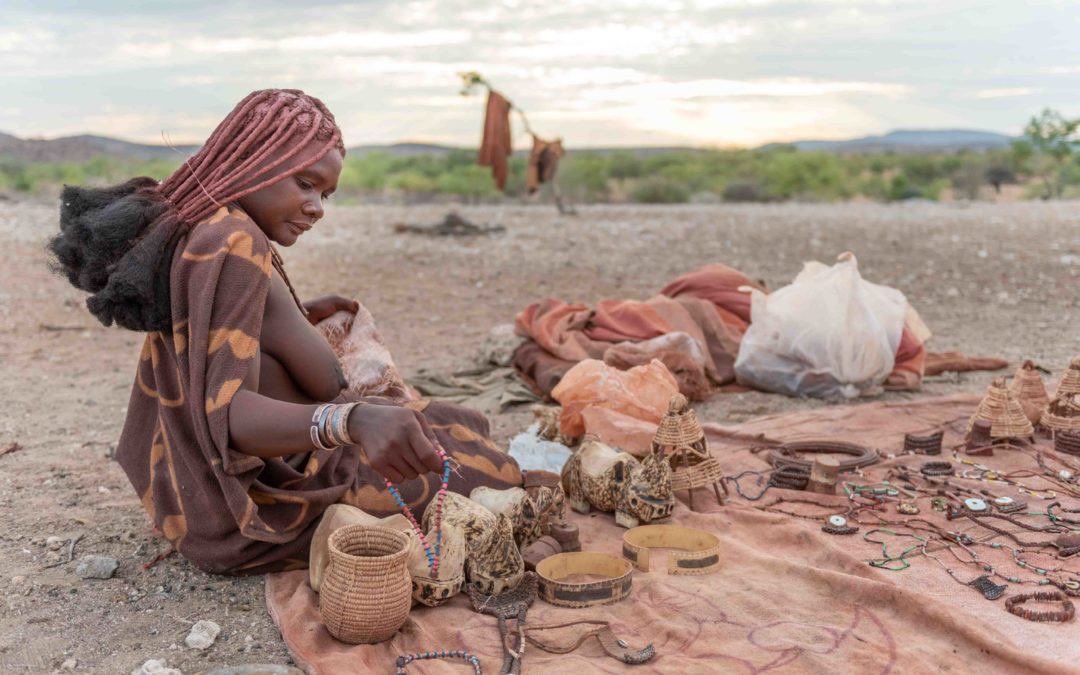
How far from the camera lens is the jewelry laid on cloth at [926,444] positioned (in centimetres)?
445

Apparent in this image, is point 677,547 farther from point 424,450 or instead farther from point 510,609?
point 424,450

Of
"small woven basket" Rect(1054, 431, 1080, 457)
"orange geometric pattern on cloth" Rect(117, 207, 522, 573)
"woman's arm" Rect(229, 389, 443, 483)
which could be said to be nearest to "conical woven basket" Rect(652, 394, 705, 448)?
"orange geometric pattern on cloth" Rect(117, 207, 522, 573)

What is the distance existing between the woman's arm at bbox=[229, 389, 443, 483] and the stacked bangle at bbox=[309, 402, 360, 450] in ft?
0.04

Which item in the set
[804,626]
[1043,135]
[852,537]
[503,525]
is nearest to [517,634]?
[503,525]

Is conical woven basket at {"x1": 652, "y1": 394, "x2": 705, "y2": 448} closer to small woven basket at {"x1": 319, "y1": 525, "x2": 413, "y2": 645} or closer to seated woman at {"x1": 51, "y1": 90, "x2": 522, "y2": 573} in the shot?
seated woman at {"x1": 51, "y1": 90, "x2": 522, "y2": 573}

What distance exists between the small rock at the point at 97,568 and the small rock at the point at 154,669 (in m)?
0.65

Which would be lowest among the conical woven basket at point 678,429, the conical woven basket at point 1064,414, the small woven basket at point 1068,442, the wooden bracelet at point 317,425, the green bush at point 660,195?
the small woven basket at point 1068,442

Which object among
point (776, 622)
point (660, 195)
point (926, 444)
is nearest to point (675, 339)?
point (926, 444)

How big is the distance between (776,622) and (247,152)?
6.72 feet

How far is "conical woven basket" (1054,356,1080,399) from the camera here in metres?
4.49

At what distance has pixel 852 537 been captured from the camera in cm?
352

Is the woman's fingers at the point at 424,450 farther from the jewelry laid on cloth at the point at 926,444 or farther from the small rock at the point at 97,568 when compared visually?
the jewelry laid on cloth at the point at 926,444

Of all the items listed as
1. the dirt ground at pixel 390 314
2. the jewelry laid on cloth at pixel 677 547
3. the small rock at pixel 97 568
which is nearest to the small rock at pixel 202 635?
the dirt ground at pixel 390 314

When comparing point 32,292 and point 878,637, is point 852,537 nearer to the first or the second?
point 878,637
